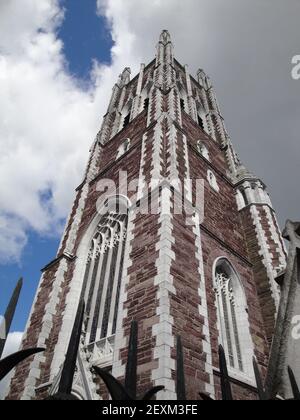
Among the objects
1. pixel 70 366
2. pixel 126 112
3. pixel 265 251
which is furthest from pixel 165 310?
pixel 126 112

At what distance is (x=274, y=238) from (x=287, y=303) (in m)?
10.4

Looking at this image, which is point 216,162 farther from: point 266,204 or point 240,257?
point 240,257

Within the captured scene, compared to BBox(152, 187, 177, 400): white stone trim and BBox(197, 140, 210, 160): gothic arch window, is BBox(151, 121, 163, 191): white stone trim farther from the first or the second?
BBox(197, 140, 210, 160): gothic arch window

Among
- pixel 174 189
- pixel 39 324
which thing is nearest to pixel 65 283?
pixel 39 324

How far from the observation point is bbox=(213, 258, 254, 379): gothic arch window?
29.4ft

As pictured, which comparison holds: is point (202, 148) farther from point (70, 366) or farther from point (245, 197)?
point (70, 366)

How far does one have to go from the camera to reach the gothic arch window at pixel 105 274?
9109mm

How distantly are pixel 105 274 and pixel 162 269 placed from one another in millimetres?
3585

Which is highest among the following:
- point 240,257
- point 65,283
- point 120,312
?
point 240,257

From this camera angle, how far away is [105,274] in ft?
34.2

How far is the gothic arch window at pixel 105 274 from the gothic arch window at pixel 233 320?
121 inches

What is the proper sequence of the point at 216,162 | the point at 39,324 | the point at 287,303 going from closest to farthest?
the point at 287,303
the point at 39,324
the point at 216,162
